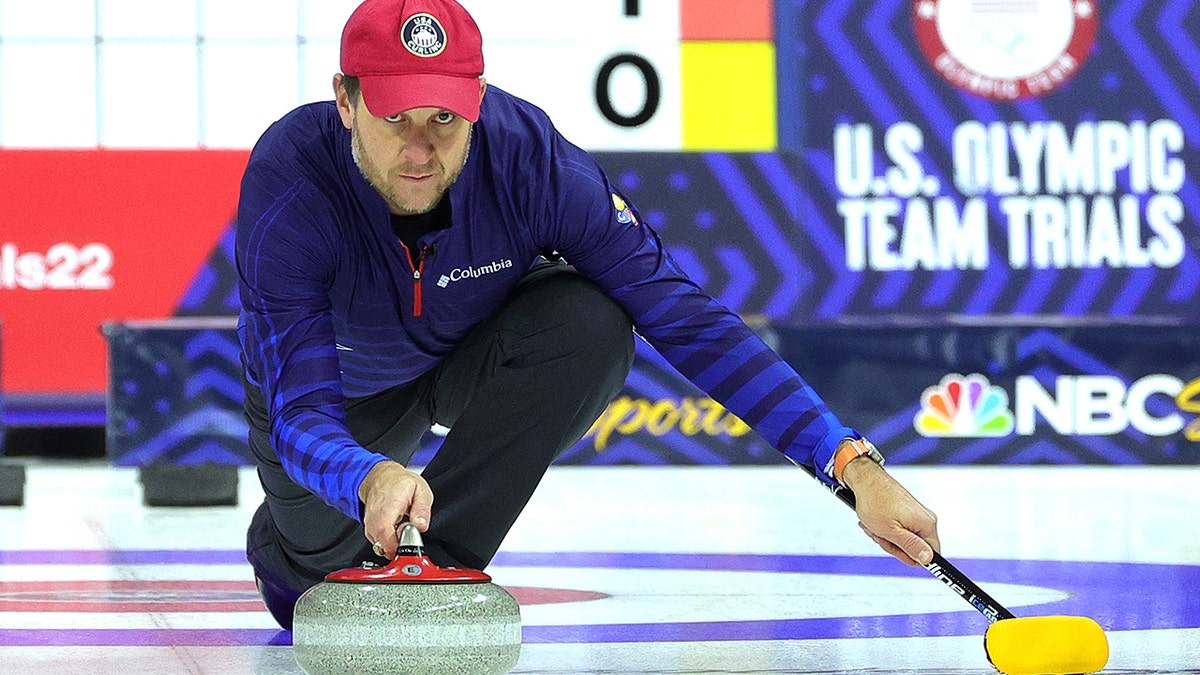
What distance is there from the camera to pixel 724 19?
319 inches

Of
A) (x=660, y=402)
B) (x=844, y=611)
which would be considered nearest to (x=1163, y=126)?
(x=660, y=402)

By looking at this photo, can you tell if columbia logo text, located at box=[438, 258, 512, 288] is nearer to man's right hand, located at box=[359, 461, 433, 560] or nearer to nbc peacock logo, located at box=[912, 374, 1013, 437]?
man's right hand, located at box=[359, 461, 433, 560]

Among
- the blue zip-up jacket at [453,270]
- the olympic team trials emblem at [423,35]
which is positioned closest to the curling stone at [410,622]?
the blue zip-up jacket at [453,270]

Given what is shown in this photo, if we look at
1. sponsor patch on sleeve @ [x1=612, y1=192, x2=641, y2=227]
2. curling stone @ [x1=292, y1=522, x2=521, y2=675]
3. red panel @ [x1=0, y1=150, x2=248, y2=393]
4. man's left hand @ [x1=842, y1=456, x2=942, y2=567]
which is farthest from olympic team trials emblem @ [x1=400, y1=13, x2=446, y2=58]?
red panel @ [x1=0, y1=150, x2=248, y2=393]

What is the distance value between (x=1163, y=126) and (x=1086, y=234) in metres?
0.57

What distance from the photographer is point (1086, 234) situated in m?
7.99

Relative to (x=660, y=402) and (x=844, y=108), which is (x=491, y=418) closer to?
(x=660, y=402)

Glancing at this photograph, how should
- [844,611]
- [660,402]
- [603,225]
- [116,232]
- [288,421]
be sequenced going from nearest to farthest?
[288,421] → [603,225] → [844,611] → [660,402] → [116,232]

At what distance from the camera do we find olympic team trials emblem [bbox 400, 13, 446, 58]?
73.7 inches

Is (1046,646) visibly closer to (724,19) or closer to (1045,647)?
(1045,647)

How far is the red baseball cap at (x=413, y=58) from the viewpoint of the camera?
6.10 feet

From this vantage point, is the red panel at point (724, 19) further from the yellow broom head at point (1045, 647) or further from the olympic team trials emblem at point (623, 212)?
the yellow broom head at point (1045, 647)

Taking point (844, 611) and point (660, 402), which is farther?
point (660, 402)

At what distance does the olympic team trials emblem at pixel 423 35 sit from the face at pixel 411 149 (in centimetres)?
6
